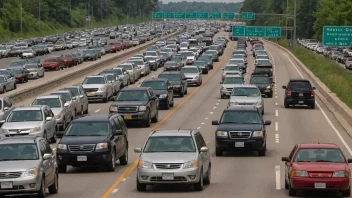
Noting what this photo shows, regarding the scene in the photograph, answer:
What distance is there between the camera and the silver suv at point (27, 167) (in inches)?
771

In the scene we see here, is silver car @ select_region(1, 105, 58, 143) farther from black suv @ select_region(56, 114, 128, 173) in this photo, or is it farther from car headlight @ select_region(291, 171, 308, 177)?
car headlight @ select_region(291, 171, 308, 177)

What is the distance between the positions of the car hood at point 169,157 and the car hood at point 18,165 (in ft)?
8.89

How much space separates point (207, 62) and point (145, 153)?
223 ft

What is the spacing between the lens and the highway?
2191 cm

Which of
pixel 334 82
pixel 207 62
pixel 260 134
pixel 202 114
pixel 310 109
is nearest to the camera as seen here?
pixel 260 134

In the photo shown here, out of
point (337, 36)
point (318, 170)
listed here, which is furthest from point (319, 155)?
point (337, 36)

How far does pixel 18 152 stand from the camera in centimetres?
2083

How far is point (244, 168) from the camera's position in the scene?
27.0 m

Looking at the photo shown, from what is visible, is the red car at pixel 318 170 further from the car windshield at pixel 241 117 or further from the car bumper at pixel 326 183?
the car windshield at pixel 241 117

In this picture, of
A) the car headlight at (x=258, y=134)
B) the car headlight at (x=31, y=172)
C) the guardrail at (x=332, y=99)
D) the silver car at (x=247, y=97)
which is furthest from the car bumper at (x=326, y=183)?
the silver car at (x=247, y=97)

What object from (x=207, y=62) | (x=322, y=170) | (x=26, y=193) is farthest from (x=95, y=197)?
(x=207, y=62)

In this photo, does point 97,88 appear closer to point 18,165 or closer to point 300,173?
point 18,165

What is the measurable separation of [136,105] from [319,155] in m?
19.6

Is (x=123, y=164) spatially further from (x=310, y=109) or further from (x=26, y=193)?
(x=310, y=109)
